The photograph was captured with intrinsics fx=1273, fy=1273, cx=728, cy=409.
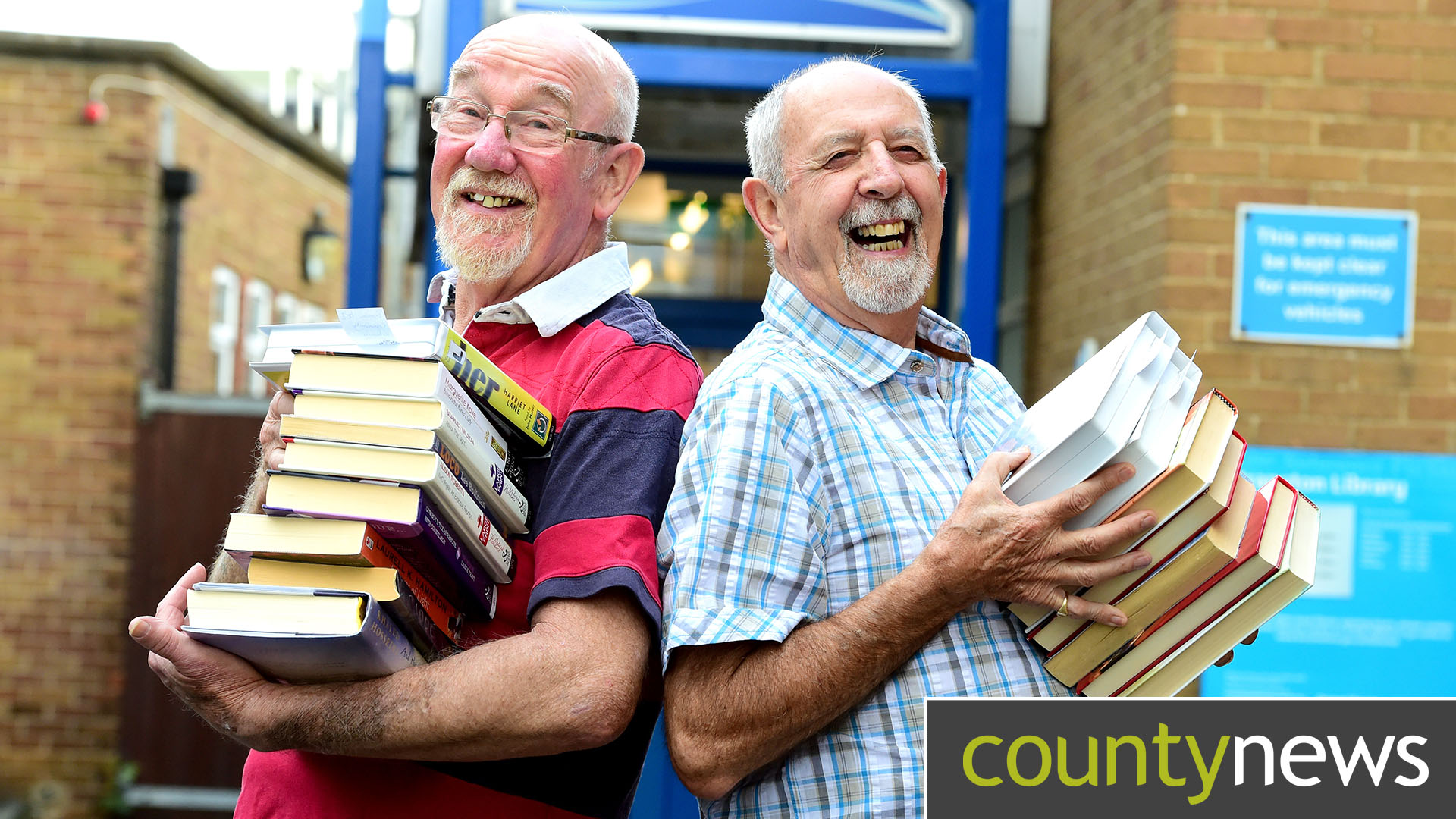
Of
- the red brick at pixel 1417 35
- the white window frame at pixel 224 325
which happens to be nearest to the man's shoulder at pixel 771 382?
the red brick at pixel 1417 35

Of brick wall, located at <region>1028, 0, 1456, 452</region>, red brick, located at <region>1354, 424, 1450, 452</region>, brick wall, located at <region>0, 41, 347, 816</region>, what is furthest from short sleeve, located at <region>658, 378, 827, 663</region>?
brick wall, located at <region>0, 41, 347, 816</region>

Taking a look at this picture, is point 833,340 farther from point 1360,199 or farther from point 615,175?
point 1360,199

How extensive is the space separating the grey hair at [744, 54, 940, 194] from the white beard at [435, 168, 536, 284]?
0.37 m

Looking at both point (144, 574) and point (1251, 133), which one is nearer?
point (1251, 133)

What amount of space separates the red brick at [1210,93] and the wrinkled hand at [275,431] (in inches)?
114

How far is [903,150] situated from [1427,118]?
7.94 ft

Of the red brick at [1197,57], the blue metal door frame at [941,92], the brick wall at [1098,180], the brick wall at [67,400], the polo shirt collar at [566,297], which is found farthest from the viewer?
the brick wall at [67,400]

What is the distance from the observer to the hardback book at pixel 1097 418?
1.51 meters

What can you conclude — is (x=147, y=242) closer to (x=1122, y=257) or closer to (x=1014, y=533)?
(x=1122, y=257)

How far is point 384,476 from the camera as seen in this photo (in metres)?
1.43

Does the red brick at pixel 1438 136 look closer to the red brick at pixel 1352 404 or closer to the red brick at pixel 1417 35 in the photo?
the red brick at pixel 1417 35

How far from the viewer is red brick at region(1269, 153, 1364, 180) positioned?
3609 millimetres

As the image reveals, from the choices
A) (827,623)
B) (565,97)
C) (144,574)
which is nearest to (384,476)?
(827,623)

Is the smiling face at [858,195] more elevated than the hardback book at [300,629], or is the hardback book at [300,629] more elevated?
the smiling face at [858,195]
